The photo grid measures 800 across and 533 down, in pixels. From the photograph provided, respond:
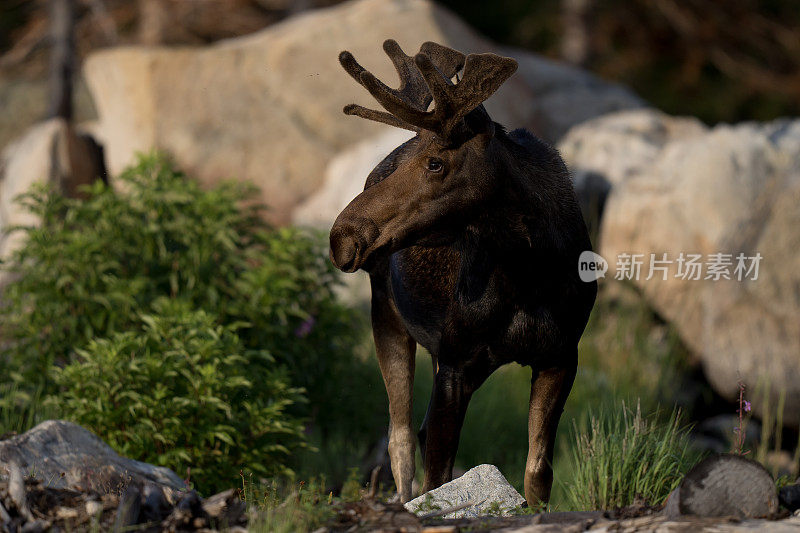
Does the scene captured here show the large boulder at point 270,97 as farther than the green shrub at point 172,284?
Yes

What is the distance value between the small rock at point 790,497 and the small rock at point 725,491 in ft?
0.91

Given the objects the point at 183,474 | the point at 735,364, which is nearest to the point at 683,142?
the point at 735,364

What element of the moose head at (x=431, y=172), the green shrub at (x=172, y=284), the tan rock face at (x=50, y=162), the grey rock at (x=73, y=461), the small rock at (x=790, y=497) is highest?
the tan rock face at (x=50, y=162)

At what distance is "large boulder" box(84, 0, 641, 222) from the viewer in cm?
1121

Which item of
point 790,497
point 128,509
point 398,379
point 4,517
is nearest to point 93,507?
point 128,509

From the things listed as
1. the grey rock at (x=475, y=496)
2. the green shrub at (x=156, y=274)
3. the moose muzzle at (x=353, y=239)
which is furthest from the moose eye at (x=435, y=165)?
the green shrub at (x=156, y=274)

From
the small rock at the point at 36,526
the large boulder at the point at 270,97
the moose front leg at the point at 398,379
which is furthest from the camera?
the large boulder at the point at 270,97

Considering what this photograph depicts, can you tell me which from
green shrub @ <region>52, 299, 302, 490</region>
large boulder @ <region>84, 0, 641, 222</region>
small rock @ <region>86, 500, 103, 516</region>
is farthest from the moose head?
large boulder @ <region>84, 0, 641, 222</region>

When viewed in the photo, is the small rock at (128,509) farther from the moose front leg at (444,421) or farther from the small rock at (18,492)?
the moose front leg at (444,421)

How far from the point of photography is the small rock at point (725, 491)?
11.0 feet

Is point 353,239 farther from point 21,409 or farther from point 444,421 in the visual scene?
point 21,409

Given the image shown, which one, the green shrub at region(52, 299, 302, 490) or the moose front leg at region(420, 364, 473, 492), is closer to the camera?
the moose front leg at region(420, 364, 473, 492)

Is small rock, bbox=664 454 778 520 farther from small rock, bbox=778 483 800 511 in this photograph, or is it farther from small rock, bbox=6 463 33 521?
small rock, bbox=6 463 33 521

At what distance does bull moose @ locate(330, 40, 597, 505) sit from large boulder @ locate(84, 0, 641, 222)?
22.2 feet
